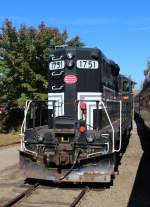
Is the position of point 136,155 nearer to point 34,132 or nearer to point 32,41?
point 34,132

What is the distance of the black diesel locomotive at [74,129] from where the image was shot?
38.2 ft

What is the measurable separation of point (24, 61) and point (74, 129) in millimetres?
16088

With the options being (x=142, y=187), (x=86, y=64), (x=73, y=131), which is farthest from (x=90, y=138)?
(x=86, y=64)

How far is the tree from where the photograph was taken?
27.6 meters

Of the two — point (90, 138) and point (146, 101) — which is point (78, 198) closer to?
point (90, 138)

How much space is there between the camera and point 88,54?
13305 mm

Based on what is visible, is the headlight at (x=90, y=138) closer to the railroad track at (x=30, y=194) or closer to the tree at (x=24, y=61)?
the railroad track at (x=30, y=194)

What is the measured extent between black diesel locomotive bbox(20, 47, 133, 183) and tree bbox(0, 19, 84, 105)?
1322 centimetres

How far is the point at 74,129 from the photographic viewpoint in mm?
12188

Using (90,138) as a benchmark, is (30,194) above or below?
below

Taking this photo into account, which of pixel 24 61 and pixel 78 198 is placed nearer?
pixel 78 198

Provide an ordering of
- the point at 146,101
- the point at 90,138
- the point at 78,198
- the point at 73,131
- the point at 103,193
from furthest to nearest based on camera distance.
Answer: the point at 146,101
the point at 73,131
the point at 90,138
the point at 103,193
the point at 78,198

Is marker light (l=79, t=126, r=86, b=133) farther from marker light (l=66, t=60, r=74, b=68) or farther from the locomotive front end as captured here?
marker light (l=66, t=60, r=74, b=68)

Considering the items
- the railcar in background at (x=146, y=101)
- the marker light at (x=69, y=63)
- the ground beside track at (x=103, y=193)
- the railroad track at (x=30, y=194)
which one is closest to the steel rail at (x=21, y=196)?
the railroad track at (x=30, y=194)
